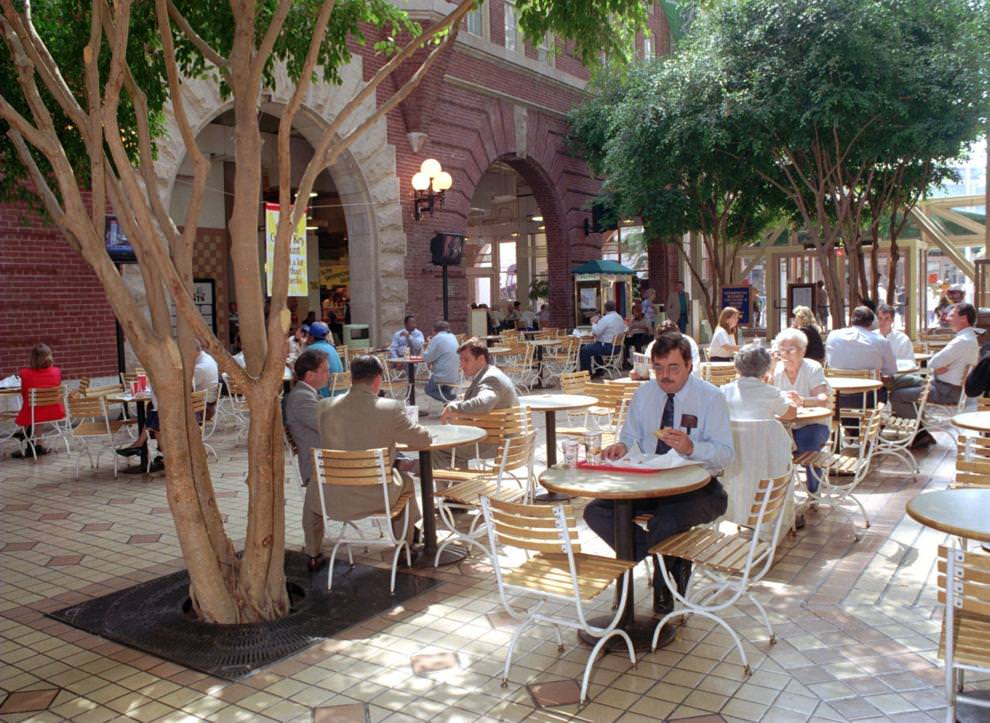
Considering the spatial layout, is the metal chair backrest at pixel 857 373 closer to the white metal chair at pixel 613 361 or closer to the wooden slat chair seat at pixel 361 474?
the wooden slat chair seat at pixel 361 474

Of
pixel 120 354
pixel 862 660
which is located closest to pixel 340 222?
pixel 120 354

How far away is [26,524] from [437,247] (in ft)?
32.9

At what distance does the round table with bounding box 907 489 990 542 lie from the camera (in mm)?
3014

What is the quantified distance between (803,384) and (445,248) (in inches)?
393

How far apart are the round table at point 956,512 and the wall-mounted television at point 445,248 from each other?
12.5 meters

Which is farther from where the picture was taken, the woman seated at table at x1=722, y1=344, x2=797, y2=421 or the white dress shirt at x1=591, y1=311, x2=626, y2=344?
the white dress shirt at x1=591, y1=311, x2=626, y2=344

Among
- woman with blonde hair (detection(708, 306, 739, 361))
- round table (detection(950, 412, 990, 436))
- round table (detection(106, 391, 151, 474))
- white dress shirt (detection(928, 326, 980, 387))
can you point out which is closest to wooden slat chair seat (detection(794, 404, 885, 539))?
round table (detection(950, 412, 990, 436))

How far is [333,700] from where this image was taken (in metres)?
3.45

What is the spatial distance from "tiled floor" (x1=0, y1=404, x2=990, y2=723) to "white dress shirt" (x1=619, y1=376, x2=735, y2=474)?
0.83m

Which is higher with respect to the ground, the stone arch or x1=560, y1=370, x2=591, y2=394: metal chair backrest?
the stone arch

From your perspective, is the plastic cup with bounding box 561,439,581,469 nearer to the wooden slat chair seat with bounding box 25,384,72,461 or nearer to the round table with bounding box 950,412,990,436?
the round table with bounding box 950,412,990,436

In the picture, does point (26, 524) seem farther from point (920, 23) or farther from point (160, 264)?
point (920, 23)

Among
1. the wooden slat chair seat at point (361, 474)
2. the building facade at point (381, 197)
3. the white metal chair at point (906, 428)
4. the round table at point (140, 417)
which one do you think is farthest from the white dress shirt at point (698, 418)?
the building facade at point (381, 197)

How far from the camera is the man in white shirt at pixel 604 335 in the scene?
1491cm
